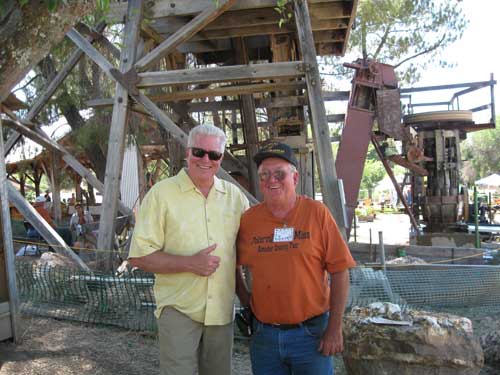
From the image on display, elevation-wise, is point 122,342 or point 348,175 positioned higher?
point 348,175

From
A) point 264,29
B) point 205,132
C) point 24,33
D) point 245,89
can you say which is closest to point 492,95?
point 264,29

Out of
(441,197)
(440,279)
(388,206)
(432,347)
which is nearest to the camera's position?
(432,347)

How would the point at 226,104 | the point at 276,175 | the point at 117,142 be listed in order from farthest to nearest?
the point at 226,104 → the point at 117,142 → the point at 276,175

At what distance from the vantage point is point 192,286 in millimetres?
2293

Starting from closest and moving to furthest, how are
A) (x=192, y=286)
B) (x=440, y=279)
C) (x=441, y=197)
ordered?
(x=192, y=286) → (x=440, y=279) → (x=441, y=197)

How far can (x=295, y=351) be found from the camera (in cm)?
222

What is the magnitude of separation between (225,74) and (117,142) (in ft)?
5.49

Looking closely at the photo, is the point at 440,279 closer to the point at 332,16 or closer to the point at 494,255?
the point at 494,255

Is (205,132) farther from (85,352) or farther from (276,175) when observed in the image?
(85,352)

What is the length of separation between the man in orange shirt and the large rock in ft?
3.34

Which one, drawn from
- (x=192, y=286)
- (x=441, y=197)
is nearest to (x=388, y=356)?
(x=192, y=286)

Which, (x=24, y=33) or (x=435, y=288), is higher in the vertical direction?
(x=24, y=33)

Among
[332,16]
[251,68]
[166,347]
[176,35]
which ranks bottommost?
[166,347]

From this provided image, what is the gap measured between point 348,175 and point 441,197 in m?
3.91
